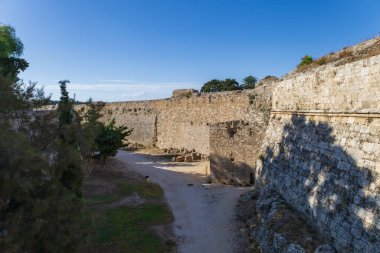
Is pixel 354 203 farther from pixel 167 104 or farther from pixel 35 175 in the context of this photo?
pixel 167 104

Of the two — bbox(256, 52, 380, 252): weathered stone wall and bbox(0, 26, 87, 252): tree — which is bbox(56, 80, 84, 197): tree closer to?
bbox(0, 26, 87, 252): tree

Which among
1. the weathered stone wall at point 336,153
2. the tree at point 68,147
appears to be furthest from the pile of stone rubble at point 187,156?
the tree at point 68,147

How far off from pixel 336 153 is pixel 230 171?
9.50 m

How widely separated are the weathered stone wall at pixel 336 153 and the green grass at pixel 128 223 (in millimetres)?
4253

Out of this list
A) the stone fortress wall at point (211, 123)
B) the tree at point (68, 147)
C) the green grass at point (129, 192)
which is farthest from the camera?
the stone fortress wall at point (211, 123)

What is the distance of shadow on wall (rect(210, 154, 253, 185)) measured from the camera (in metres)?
17.3

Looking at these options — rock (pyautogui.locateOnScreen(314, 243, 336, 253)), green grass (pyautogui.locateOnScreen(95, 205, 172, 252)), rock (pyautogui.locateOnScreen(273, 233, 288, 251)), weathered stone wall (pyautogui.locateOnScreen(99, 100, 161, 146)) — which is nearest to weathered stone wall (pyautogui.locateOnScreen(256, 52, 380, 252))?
rock (pyautogui.locateOnScreen(314, 243, 336, 253))

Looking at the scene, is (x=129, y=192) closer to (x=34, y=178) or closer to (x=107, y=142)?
(x=107, y=142)

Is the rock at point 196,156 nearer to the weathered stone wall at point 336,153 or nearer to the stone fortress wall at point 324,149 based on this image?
the stone fortress wall at point 324,149

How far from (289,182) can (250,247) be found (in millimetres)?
2233

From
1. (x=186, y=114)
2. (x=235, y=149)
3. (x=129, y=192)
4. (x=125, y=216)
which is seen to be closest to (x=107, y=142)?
(x=129, y=192)

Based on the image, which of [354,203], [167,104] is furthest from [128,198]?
[167,104]

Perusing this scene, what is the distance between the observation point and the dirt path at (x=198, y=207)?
36.4 feet

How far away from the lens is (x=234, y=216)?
13180mm
